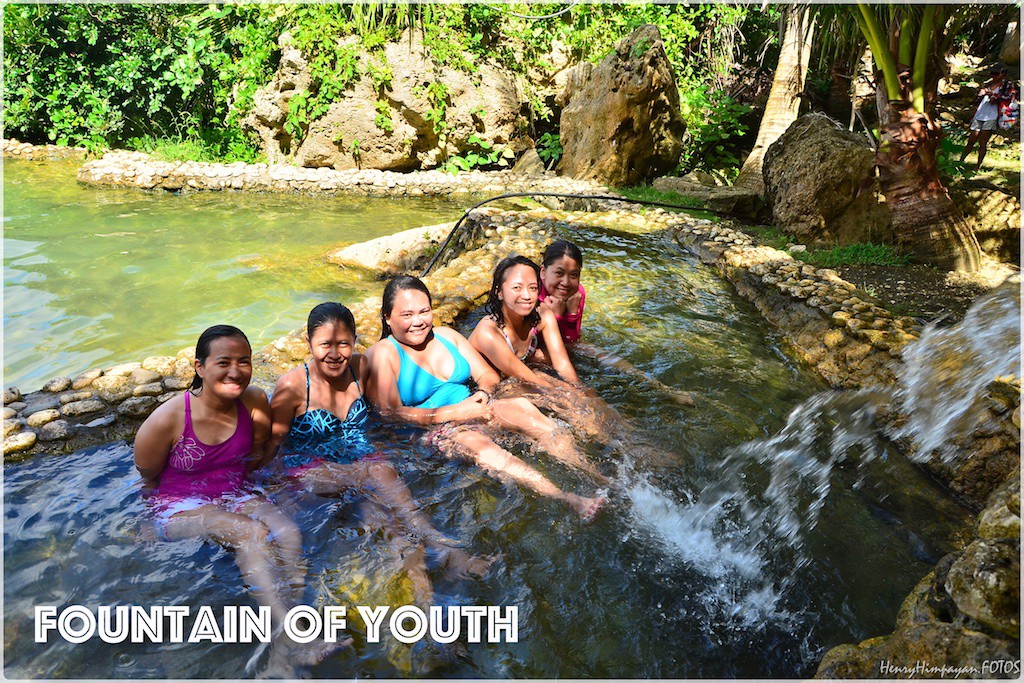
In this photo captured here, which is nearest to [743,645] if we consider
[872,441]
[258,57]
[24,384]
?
[872,441]

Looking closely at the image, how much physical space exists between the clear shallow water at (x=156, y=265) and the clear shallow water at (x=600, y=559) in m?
2.37

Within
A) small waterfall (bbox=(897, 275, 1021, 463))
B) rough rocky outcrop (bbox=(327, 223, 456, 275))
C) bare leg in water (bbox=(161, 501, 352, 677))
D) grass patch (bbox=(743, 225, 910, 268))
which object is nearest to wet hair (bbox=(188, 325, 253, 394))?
bare leg in water (bbox=(161, 501, 352, 677))

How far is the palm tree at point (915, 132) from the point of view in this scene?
6523 millimetres

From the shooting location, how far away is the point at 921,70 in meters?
6.47

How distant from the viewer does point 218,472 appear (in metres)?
2.99

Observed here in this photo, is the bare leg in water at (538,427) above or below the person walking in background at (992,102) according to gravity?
below

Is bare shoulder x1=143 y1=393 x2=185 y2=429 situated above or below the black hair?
below

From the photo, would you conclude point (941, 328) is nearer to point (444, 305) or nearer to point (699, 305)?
point (699, 305)

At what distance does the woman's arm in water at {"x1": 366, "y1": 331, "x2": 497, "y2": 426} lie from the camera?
11.9ft

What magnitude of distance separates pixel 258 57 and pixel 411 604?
1431cm

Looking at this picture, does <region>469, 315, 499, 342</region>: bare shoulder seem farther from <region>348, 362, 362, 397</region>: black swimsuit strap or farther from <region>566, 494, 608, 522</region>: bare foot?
<region>566, 494, 608, 522</region>: bare foot

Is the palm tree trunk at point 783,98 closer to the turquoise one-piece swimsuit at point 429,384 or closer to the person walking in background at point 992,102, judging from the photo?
the person walking in background at point 992,102

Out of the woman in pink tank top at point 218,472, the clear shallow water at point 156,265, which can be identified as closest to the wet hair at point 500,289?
the woman in pink tank top at point 218,472

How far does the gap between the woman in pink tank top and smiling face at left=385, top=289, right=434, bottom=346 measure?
93 centimetres
